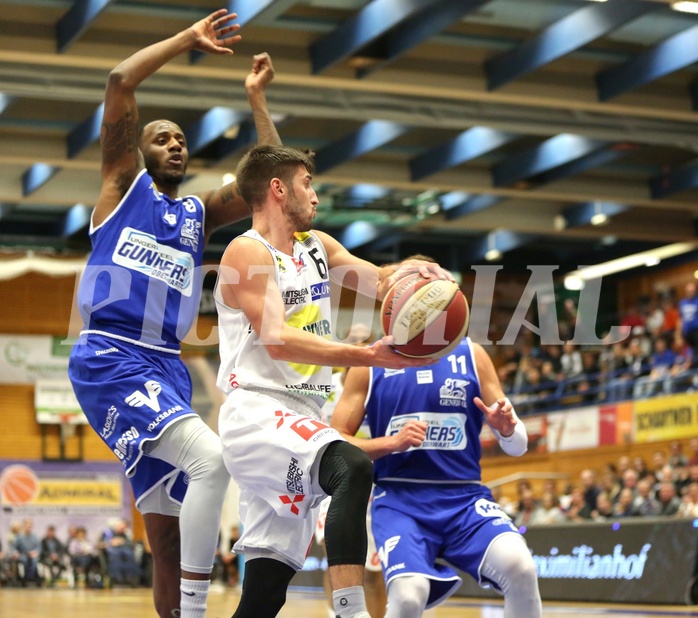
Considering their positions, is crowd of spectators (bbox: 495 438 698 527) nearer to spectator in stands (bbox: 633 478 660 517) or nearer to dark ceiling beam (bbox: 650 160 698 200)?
spectator in stands (bbox: 633 478 660 517)

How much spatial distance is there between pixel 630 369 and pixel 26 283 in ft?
48.5

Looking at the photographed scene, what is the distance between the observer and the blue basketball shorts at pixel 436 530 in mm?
5320

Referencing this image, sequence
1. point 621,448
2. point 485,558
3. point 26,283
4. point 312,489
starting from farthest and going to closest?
point 26,283
point 621,448
point 485,558
point 312,489

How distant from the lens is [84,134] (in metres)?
17.5

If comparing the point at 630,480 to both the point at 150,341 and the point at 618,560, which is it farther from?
the point at 150,341

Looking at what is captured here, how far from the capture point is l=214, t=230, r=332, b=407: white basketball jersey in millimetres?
4508

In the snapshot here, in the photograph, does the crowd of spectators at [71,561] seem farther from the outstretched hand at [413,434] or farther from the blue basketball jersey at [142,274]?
the outstretched hand at [413,434]

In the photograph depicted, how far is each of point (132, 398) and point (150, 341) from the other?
37 centimetres

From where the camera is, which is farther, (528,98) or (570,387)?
(570,387)

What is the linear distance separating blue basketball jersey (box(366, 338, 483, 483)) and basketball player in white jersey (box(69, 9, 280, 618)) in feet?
3.63

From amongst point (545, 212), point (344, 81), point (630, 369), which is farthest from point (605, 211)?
point (344, 81)

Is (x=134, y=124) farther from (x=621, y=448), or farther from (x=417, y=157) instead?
(x=621, y=448)

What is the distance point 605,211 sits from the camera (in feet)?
73.0

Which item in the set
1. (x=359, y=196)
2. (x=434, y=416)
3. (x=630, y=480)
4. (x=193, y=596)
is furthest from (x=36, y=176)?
(x=193, y=596)
